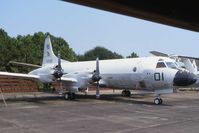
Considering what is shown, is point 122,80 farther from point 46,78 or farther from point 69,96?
point 46,78

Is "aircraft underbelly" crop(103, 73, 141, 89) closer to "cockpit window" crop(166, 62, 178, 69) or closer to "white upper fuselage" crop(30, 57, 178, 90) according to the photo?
"white upper fuselage" crop(30, 57, 178, 90)

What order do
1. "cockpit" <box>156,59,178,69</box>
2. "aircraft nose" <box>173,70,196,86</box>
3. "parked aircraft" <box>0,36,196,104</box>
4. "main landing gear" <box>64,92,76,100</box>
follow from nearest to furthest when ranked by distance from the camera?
"aircraft nose" <box>173,70,196,86</box>, "parked aircraft" <box>0,36,196,104</box>, "cockpit" <box>156,59,178,69</box>, "main landing gear" <box>64,92,76,100</box>

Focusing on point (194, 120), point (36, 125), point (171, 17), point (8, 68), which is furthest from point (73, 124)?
point (8, 68)

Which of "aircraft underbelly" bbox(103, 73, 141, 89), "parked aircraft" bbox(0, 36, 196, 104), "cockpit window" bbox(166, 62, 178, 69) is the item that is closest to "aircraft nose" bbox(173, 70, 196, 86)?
"parked aircraft" bbox(0, 36, 196, 104)

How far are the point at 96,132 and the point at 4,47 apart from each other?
48560 millimetres

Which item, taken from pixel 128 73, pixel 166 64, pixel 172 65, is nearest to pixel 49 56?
pixel 128 73

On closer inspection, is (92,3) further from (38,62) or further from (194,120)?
(38,62)

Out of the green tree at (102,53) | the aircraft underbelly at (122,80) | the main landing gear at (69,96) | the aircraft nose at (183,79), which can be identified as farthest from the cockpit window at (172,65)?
the green tree at (102,53)

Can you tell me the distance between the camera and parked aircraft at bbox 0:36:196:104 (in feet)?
76.8

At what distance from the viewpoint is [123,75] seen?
84.6ft

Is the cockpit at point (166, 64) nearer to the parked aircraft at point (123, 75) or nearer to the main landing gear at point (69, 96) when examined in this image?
the parked aircraft at point (123, 75)

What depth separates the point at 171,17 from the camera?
148 inches

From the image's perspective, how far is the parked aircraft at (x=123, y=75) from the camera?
76.8ft

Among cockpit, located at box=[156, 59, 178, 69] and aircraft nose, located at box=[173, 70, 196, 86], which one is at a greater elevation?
cockpit, located at box=[156, 59, 178, 69]
